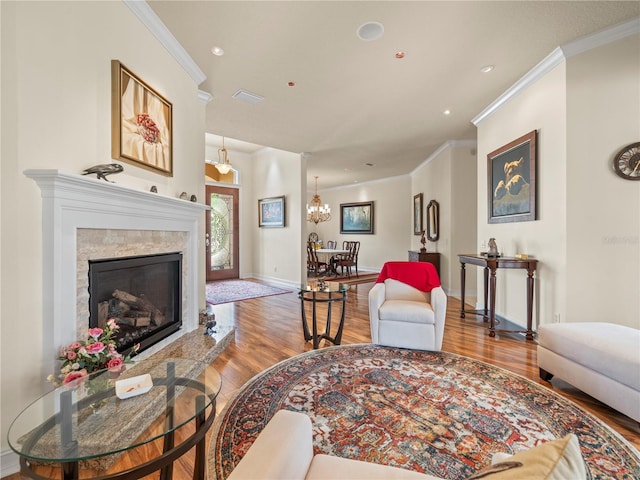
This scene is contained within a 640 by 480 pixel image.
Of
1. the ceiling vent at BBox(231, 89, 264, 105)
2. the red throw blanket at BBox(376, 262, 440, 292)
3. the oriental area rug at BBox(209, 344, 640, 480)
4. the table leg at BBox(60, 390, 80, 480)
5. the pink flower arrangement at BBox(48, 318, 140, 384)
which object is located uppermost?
the ceiling vent at BBox(231, 89, 264, 105)

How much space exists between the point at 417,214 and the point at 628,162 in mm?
4973

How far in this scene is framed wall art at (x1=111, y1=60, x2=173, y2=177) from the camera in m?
2.04

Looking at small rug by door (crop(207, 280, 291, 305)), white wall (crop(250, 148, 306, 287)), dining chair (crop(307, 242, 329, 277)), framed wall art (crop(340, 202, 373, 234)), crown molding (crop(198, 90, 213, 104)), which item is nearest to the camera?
crown molding (crop(198, 90, 213, 104))

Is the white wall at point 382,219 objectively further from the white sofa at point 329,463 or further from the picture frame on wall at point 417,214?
the white sofa at point 329,463

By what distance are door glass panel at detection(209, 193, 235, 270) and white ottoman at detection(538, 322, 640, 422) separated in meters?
6.47

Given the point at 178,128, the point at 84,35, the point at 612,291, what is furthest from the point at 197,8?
the point at 612,291

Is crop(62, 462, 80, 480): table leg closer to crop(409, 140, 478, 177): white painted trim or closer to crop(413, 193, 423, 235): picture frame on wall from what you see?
crop(409, 140, 478, 177): white painted trim

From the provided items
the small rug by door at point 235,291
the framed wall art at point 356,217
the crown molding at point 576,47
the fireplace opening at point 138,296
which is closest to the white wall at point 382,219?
the framed wall art at point 356,217

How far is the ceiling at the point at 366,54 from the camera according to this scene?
89.1 inches

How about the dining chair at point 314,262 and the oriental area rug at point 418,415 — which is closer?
the oriental area rug at point 418,415

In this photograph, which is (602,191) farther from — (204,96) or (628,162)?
(204,96)

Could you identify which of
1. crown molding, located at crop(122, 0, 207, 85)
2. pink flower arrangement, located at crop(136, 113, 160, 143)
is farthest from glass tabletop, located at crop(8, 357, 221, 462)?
crown molding, located at crop(122, 0, 207, 85)

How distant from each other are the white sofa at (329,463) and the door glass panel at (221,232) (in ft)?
21.6

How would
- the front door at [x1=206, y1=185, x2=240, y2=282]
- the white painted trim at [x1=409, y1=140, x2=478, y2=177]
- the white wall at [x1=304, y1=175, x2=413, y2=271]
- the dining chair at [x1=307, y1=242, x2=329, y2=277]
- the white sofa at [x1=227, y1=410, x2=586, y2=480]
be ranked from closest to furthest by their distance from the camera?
the white sofa at [x1=227, y1=410, x2=586, y2=480], the white painted trim at [x1=409, y1=140, x2=478, y2=177], the front door at [x1=206, y1=185, x2=240, y2=282], the dining chair at [x1=307, y1=242, x2=329, y2=277], the white wall at [x1=304, y1=175, x2=413, y2=271]
